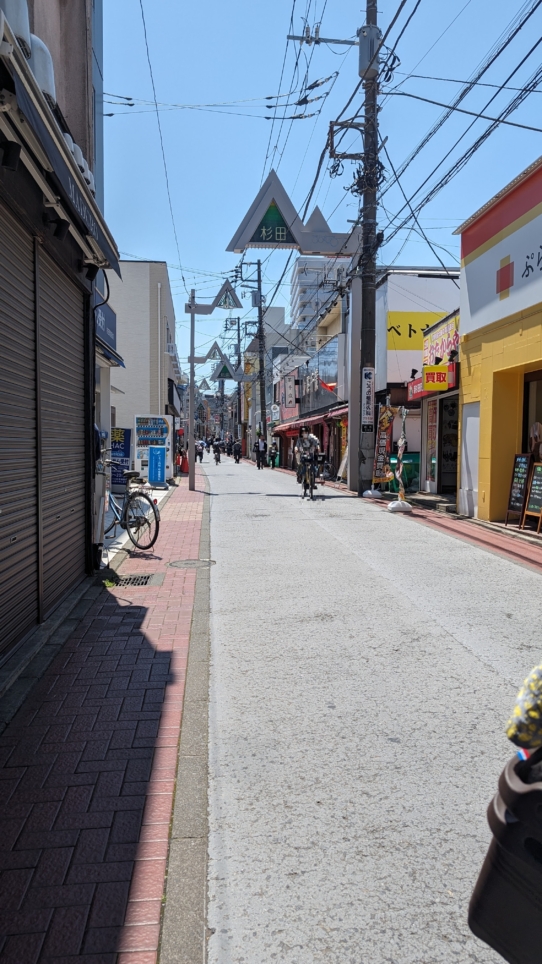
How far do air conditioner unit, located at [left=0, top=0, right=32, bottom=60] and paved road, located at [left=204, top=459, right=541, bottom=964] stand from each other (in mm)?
4490

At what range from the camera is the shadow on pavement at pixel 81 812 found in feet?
7.89

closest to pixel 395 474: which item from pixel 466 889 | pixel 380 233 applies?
pixel 380 233

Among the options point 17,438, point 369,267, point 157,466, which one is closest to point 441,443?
point 369,267

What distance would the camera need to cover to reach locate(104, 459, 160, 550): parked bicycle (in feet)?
32.3

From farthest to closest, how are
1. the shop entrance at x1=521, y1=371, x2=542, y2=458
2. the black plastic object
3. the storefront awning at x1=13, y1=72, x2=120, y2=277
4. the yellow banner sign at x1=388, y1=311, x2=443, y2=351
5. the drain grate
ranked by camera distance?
the yellow banner sign at x1=388, y1=311, x2=443, y2=351
the shop entrance at x1=521, y1=371, x2=542, y2=458
the drain grate
the storefront awning at x1=13, y1=72, x2=120, y2=277
the black plastic object

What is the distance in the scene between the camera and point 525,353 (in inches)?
451

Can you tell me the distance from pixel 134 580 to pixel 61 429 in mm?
2234

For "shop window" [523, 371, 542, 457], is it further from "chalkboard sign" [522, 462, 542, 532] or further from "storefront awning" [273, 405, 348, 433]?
"storefront awning" [273, 405, 348, 433]

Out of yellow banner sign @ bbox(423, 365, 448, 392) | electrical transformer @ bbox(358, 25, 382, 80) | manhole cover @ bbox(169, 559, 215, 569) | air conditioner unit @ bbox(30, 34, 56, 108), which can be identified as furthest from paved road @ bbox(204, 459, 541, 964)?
electrical transformer @ bbox(358, 25, 382, 80)

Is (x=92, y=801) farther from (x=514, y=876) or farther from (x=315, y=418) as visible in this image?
(x=315, y=418)

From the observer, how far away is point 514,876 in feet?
5.43

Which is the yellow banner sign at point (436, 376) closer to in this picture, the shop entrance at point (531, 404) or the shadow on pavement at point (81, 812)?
the shop entrance at point (531, 404)

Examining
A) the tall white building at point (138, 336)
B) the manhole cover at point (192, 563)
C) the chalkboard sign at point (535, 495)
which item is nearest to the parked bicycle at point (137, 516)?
the manhole cover at point (192, 563)

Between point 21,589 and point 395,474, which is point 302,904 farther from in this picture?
point 395,474
